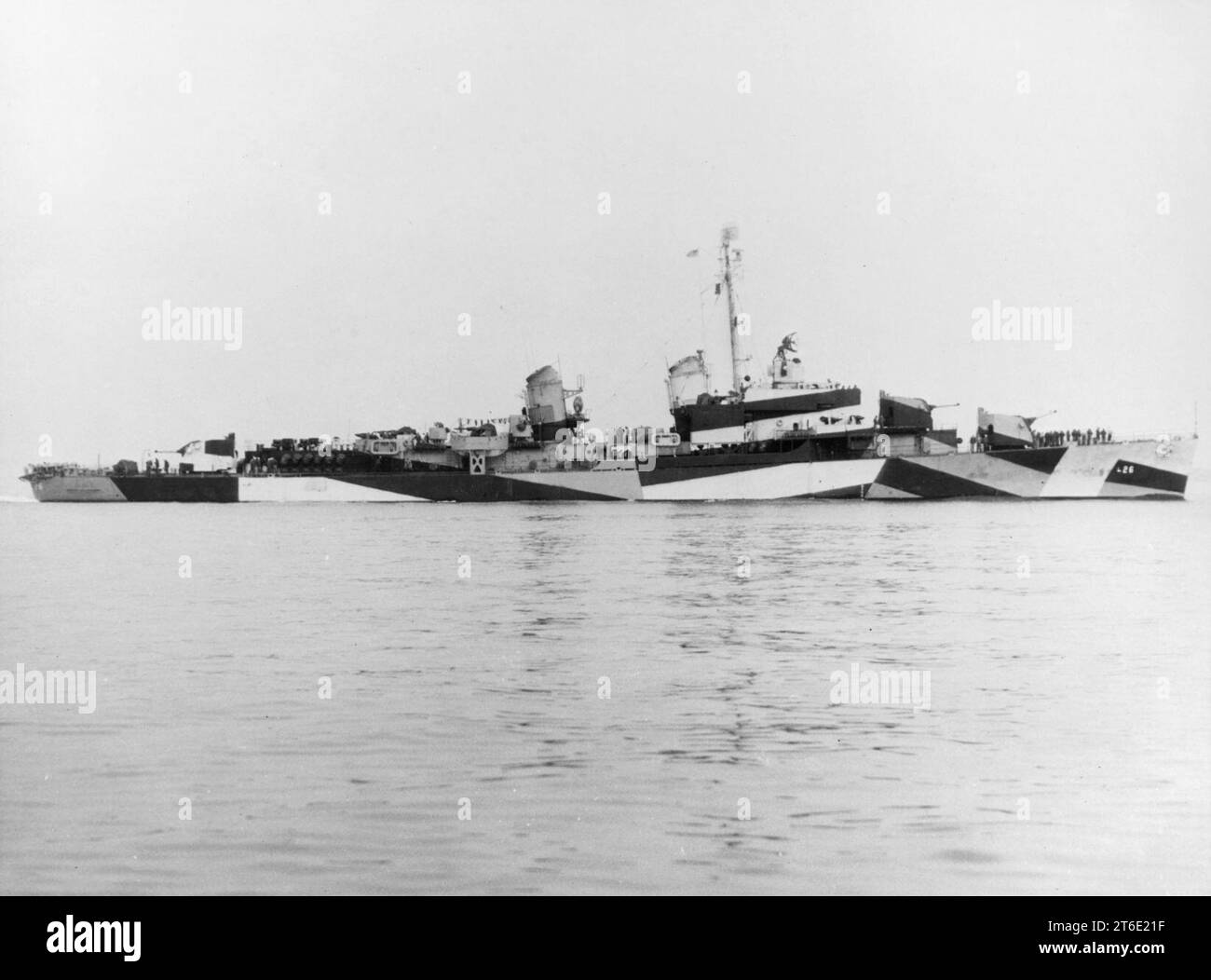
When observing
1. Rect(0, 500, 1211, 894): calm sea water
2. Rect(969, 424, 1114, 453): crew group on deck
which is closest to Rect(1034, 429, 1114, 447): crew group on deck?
Rect(969, 424, 1114, 453): crew group on deck

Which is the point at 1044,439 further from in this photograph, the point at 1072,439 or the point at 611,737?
the point at 611,737

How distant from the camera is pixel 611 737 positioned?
8.94 m

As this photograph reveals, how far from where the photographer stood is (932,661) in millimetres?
12000

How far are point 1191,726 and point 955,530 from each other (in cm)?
2214

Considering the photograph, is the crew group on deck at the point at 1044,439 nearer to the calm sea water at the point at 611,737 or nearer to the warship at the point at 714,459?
the warship at the point at 714,459

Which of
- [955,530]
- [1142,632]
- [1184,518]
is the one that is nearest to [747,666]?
[1142,632]

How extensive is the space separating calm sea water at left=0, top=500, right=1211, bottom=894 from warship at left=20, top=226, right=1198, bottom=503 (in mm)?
29018

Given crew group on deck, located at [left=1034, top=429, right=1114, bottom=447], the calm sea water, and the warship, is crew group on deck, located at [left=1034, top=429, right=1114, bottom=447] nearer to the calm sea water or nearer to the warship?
the warship

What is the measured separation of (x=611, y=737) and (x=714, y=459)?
42.2 metres

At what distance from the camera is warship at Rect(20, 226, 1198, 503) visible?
48438 mm

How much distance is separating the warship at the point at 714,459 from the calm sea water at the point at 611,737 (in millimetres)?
29018

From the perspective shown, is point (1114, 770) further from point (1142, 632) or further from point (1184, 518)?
point (1184, 518)

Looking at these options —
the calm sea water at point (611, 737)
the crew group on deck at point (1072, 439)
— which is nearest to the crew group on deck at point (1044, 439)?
the crew group on deck at point (1072, 439)
